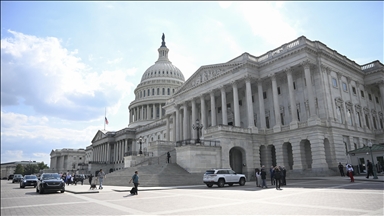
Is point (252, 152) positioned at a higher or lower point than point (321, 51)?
A: lower

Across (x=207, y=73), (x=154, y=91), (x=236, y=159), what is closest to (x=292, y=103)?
(x=236, y=159)

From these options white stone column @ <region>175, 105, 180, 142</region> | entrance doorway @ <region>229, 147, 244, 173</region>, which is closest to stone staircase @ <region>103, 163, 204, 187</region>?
entrance doorway @ <region>229, 147, 244, 173</region>

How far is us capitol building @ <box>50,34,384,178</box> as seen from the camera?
37.3 metres

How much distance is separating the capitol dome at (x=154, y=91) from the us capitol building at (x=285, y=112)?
181ft

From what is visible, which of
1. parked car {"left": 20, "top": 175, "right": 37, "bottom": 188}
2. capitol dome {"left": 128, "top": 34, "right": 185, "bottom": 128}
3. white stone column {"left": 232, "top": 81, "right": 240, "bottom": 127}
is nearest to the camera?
parked car {"left": 20, "top": 175, "right": 37, "bottom": 188}

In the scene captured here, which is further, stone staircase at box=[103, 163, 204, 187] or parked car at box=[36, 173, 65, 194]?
stone staircase at box=[103, 163, 204, 187]

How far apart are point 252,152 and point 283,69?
1370 cm

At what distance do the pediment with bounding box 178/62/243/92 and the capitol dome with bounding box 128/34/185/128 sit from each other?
2061 inches

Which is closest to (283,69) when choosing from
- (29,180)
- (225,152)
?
(225,152)

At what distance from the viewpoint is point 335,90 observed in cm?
4253

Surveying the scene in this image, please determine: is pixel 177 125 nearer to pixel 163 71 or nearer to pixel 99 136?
pixel 163 71

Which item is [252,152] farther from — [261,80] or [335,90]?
[335,90]

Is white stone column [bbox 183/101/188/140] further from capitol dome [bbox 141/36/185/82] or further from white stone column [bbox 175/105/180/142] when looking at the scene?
capitol dome [bbox 141/36/185/82]

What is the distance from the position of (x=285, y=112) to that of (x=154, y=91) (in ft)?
265
